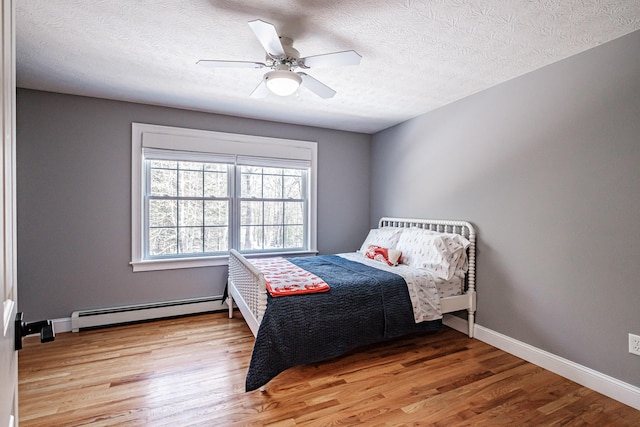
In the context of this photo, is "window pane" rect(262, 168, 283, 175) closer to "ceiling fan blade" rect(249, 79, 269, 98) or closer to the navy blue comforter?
"ceiling fan blade" rect(249, 79, 269, 98)

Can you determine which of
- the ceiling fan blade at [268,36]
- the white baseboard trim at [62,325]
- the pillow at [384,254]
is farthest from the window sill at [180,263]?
the ceiling fan blade at [268,36]

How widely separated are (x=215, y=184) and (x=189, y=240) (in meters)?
0.75

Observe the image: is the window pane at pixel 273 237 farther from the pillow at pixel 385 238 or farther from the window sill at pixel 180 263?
the pillow at pixel 385 238

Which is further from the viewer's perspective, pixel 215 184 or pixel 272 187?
pixel 272 187

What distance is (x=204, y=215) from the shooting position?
367 cm

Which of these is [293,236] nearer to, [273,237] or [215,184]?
[273,237]

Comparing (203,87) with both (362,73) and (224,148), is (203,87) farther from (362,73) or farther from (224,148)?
(362,73)

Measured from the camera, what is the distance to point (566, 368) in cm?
227

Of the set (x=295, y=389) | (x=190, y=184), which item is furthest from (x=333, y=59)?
(x=190, y=184)

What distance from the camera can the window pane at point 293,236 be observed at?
4152 millimetres

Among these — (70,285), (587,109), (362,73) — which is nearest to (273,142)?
(362,73)

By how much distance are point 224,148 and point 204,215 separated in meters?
0.86

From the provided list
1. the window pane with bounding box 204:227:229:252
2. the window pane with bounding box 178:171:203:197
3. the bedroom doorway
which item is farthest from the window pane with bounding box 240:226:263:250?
the bedroom doorway

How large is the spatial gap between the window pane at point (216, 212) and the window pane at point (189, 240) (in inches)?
6.6
